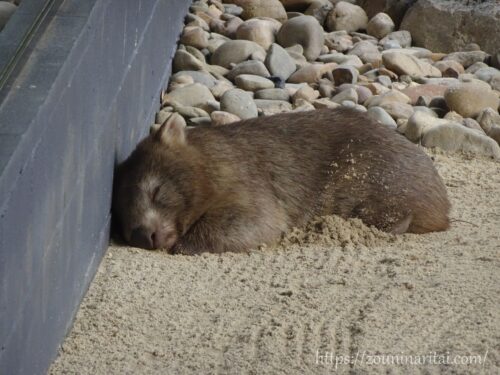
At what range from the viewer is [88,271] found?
5438 millimetres

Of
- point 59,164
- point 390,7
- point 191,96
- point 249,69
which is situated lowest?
point 390,7

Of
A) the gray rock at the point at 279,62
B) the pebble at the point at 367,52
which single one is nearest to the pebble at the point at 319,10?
the pebble at the point at 367,52

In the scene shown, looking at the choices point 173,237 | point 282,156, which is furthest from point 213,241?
point 282,156

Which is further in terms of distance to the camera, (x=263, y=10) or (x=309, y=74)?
(x=263, y=10)

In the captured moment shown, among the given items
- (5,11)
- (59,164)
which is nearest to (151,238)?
(5,11)

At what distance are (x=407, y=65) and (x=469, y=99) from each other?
3.61 ft

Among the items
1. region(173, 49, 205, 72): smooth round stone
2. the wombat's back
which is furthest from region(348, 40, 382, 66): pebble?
the wombat's back

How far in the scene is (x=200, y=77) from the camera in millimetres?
8867

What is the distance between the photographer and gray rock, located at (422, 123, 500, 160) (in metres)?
8.10

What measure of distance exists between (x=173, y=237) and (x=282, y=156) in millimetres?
958

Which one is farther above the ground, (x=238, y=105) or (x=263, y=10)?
(x=238, y=105)

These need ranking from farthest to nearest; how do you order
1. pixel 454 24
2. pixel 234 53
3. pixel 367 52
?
pixel 454 24 < pixel 367 52 < pixel 234 53

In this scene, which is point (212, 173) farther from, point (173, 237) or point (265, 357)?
point (265, 357)

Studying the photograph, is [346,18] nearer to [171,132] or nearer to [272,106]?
[272,106]
